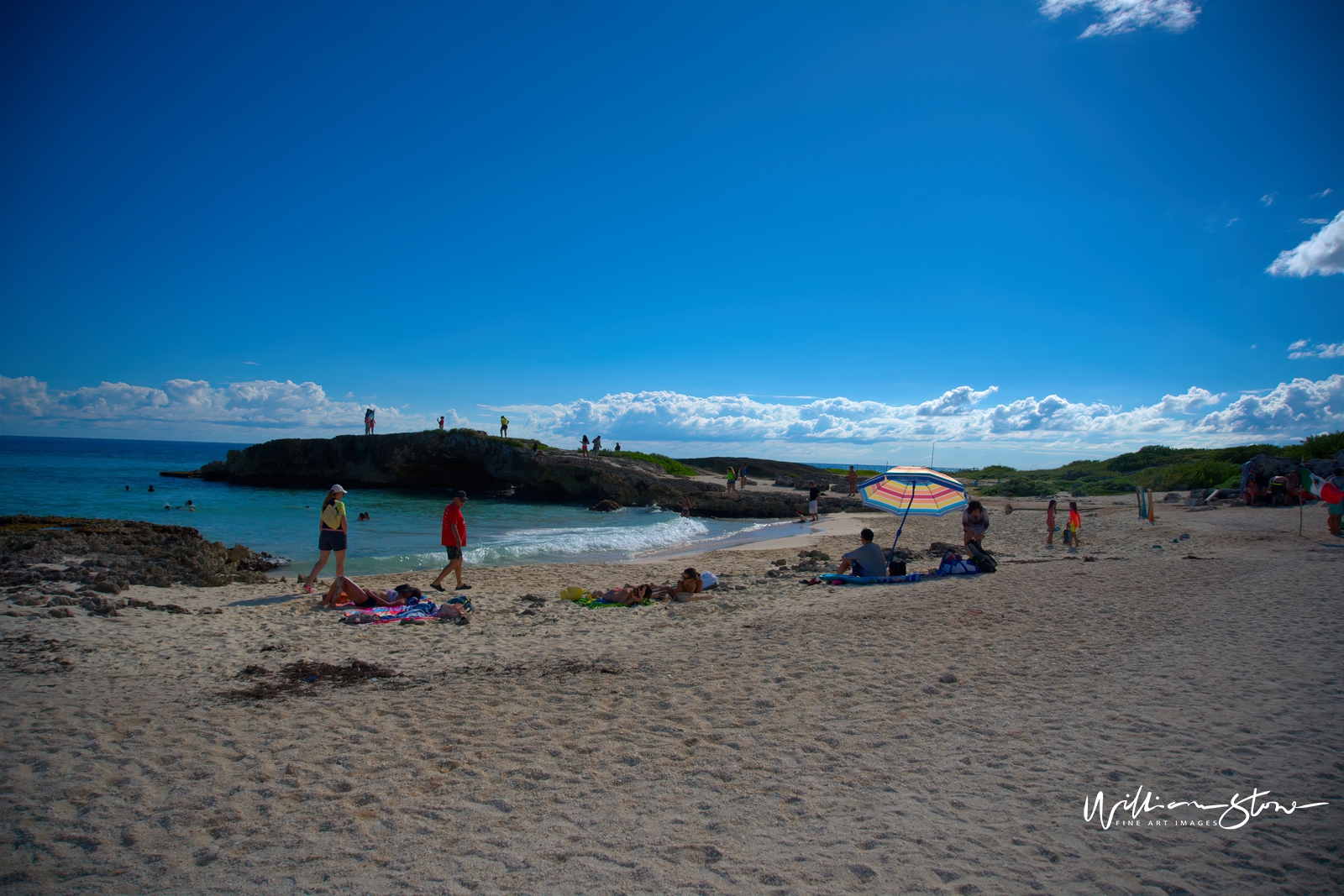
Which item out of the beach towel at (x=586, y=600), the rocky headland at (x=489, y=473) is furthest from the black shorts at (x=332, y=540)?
the rocky headland at (x=489, y=473)

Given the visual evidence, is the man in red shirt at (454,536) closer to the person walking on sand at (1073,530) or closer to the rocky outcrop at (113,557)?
the rocky outcrop at (113,557)

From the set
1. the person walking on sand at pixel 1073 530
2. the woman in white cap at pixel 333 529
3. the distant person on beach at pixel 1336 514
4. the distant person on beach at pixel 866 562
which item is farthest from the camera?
the person walking on sand at pixel 1073 530

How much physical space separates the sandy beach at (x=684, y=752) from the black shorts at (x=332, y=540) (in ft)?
4.56

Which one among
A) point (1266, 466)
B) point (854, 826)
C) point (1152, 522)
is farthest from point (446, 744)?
point (1266, 466)

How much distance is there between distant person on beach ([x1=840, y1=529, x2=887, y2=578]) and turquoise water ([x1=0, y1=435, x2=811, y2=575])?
8008 millimetres

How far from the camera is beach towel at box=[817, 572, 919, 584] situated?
36.9 feet

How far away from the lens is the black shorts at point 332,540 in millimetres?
9984

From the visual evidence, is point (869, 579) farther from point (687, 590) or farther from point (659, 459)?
point (659, 459)

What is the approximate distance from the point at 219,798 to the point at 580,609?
6.10m

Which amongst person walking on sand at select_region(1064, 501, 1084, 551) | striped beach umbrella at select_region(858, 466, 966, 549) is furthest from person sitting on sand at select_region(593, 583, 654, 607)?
person walking on sand at select_region(1064, 501, 1084, 551)

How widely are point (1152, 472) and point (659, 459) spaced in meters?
35.2

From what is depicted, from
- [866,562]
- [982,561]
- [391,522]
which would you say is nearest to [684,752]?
[866,562]

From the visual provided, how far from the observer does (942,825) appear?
354cm

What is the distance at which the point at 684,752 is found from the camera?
4.57m
